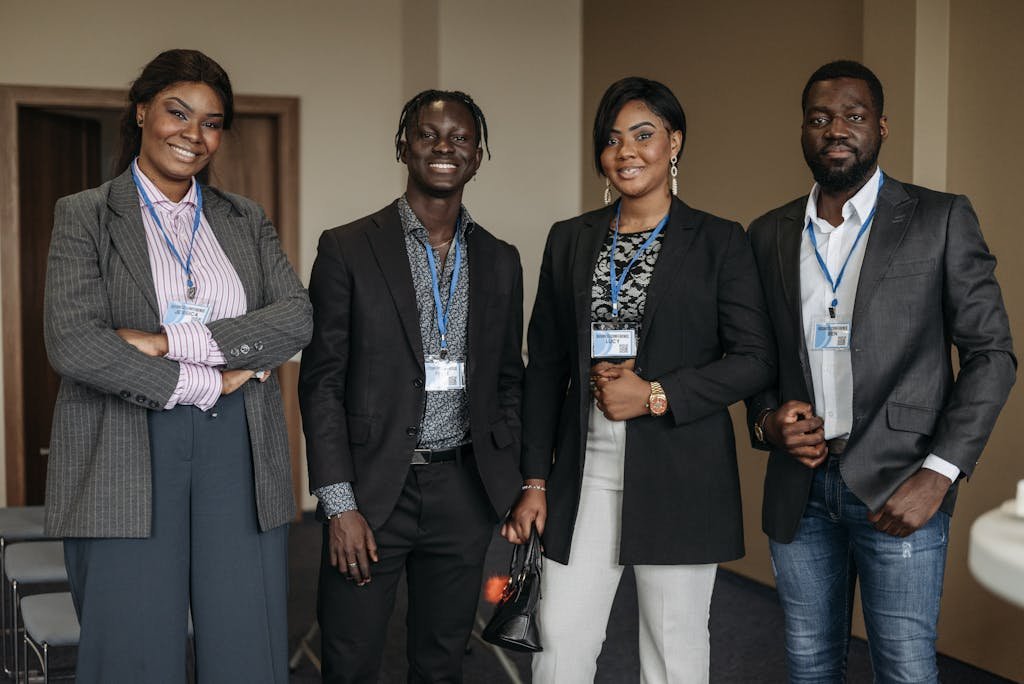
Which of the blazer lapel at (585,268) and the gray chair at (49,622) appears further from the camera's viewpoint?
the gray chair at (49,622)

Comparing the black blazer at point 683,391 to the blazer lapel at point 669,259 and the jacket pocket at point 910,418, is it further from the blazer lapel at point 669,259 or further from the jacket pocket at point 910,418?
the jacket pocket at point 910,418

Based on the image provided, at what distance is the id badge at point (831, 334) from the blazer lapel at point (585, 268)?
0.54 m

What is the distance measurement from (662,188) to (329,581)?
126cm

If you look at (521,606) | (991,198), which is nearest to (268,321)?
(521,606)

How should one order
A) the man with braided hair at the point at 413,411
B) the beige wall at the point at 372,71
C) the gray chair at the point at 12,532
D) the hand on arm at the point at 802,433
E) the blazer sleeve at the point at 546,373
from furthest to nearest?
the beige wall at the point at 372,71
the gray chair at the point at 12,532
the blazer sleeve at the point at 546,373
the man with braided hair at the point at 413,411
the hand on arm at the point at 802,433

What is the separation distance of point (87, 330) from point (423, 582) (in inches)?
40.0

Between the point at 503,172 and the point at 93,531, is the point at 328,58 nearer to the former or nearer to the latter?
the point at 503,172

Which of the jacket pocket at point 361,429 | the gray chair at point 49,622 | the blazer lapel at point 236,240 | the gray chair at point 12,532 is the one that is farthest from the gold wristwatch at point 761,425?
the gray chair at point 12,532

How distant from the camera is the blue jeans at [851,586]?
7.16ft

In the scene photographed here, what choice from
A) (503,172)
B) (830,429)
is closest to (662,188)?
(830,429)

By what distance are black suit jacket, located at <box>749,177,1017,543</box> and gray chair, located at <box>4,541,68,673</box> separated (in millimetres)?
2192

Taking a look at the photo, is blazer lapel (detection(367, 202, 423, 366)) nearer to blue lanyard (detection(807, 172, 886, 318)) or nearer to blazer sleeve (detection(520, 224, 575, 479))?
blazer sleeve (detection(520, 224, 575, 479))

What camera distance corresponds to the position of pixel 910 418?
2.19 m

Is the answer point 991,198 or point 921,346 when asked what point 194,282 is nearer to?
point 921,346
